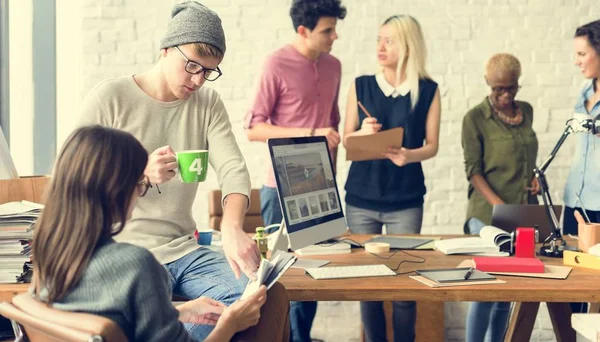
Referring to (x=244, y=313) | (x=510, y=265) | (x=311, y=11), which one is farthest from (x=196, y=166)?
(x=311, y=11)

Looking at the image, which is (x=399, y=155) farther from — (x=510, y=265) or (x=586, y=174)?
(x=510, y=265)

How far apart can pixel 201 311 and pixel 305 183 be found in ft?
2.90

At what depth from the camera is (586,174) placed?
3.34 metres

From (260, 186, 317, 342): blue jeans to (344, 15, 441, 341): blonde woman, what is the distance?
31 cm

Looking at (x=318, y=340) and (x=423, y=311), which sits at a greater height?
(x=423, y=311)

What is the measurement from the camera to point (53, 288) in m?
1.44

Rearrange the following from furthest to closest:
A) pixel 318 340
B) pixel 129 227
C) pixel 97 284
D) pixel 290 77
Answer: pixel 318 340, pixel 290 77, pixel 129 227, pixel 97 284

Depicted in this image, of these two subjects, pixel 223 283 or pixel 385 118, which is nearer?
pixel 223 283

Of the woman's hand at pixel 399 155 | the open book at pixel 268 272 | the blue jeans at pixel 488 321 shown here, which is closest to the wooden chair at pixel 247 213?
the woman's hand at pixel 399 155

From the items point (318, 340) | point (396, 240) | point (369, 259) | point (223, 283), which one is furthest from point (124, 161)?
point (318, 340)

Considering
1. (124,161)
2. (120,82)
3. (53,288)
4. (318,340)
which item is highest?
(120,82)

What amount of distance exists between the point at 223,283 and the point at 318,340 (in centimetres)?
232

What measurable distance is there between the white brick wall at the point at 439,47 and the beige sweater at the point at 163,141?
2.28 metres

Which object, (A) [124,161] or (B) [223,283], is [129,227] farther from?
(A) [124,161]
